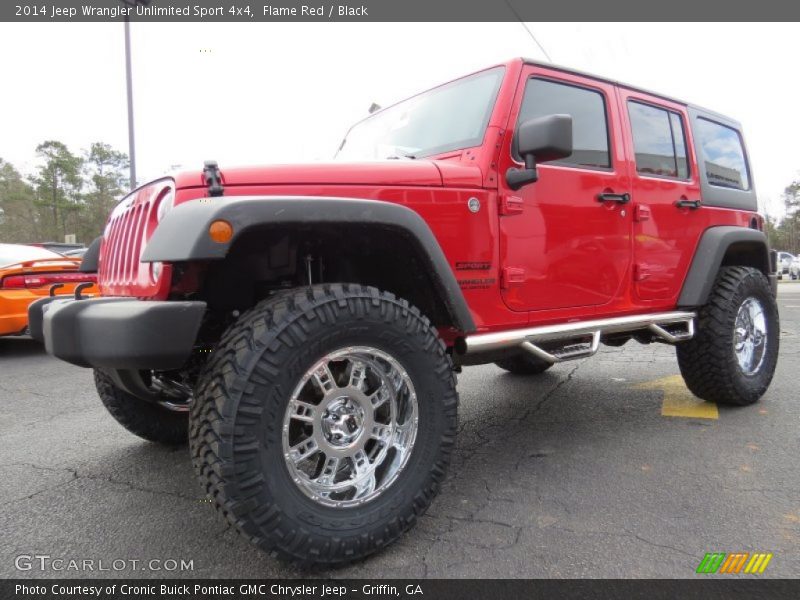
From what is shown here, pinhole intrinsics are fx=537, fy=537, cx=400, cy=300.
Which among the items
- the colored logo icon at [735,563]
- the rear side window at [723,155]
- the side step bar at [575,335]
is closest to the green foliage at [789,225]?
the rear side window at [723,155]

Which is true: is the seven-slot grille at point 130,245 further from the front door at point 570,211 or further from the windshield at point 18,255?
the windshield at point 18,255

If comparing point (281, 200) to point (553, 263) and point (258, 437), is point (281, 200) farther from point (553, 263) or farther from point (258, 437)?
point (553, 263)

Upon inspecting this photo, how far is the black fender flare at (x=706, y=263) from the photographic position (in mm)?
3420

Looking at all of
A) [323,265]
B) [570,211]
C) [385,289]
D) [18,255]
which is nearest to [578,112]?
[570,211]

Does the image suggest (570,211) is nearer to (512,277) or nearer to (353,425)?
(512,277)

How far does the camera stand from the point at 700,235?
11.8ft

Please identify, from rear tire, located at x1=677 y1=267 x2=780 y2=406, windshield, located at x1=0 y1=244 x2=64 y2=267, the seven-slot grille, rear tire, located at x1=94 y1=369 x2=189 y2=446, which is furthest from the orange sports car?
rear tire, located at x1=677 y1=267 x2=780 y2=406

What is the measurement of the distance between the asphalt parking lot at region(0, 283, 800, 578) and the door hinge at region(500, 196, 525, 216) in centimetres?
128

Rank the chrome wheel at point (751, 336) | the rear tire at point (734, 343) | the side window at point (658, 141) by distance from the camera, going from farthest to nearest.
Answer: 1. the chrome wheel at point (751, 336)
2. the rear tire at point (734, 343)
3. the side window at point (658, 141)

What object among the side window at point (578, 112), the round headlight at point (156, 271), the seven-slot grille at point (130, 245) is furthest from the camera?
the side window at point (578, 112)

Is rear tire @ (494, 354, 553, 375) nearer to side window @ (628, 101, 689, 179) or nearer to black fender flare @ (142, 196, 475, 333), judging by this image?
side window @ (628, 101, 689, 179)

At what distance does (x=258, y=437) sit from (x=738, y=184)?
4.17 m

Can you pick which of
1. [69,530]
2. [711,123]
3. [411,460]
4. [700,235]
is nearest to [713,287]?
[700,235]

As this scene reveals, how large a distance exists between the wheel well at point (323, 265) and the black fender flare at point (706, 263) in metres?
1.95
